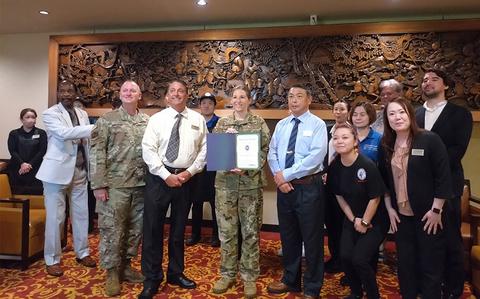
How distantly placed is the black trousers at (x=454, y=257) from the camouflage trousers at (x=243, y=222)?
4.28 ft

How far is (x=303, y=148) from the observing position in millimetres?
2670

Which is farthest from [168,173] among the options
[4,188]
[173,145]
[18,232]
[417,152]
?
[4,188]

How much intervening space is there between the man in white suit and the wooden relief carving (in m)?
1.67

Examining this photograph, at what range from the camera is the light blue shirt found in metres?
2.60

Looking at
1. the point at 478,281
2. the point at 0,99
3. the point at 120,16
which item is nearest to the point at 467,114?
the point at 478,281

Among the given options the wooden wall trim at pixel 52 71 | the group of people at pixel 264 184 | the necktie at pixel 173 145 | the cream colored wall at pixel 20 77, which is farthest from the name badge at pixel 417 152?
the cream colored wall at pixel 20 77

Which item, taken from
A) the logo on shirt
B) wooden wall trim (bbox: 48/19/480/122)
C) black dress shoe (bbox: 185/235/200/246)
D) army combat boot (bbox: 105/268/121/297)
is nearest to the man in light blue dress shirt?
the logo on shirt

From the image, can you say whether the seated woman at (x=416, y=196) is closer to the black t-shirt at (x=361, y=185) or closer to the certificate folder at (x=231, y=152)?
the black t-shirt at (x=361, y=185)

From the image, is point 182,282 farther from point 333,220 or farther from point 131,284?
point 333,220

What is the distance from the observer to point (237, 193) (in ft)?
8.91

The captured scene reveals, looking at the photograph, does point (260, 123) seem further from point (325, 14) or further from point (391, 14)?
point (391, 14)

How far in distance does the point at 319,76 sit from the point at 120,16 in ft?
8.64

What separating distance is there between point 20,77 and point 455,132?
587 centimetres

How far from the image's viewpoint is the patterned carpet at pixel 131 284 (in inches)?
110
